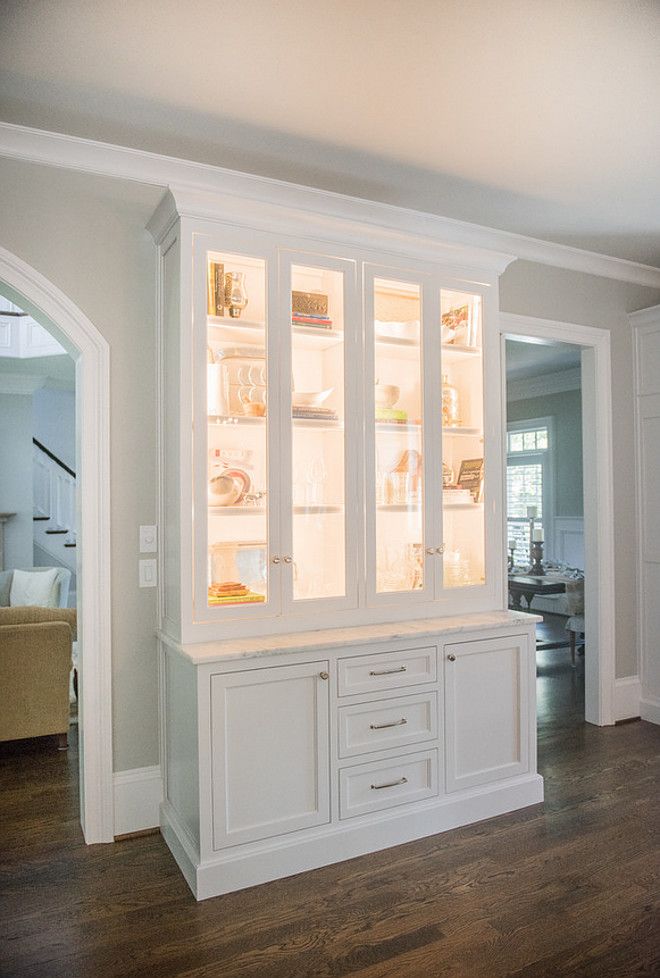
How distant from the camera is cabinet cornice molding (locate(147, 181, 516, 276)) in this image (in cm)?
270

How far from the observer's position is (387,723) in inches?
113

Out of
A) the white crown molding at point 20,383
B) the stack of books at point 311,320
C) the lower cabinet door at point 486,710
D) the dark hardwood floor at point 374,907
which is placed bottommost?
the dark hardwood floor at point 374,907

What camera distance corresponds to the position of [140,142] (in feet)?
9.07

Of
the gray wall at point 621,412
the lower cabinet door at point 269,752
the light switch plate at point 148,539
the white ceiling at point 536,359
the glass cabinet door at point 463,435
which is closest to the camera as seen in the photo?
the lower cabinet door at point 269,752

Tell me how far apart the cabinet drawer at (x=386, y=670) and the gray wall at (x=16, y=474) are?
5.92 meters

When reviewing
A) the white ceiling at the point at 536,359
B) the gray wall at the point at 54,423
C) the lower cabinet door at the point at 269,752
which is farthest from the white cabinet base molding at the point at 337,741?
the gray wall at the point at 54,423

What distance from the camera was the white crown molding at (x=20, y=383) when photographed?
7382mm

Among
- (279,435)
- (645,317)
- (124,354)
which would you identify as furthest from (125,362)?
(645,317)

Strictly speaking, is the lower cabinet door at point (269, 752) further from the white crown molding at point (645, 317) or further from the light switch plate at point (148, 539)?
the white crown molding at point (645, 317)

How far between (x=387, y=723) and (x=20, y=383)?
6.33 m

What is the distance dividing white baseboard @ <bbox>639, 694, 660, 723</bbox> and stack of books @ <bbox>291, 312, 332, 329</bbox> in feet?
10.8

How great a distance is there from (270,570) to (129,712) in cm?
95

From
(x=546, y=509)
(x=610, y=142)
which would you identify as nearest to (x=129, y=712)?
(x=610, y=142)

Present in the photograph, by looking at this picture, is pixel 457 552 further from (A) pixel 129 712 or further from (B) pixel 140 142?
(B) pixel 140 142
